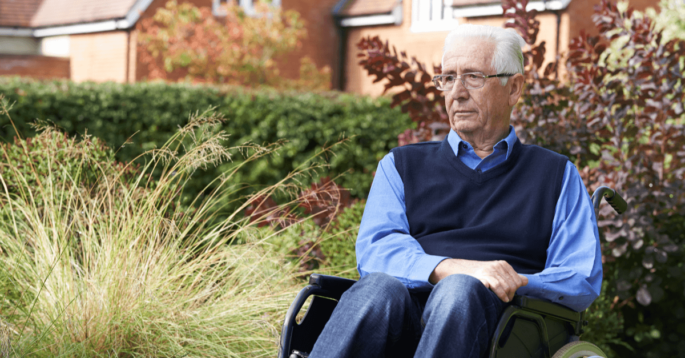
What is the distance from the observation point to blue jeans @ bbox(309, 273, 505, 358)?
1983mm

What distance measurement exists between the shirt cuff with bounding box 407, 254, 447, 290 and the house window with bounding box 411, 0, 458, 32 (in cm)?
1369

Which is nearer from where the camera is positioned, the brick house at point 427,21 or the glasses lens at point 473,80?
the glasses lens at point 473,80

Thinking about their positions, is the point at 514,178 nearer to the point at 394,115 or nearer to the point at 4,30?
the point at 394,115

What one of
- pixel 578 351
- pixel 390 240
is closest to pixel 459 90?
pixel 390 240

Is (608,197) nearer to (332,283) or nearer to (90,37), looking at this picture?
(332,283)

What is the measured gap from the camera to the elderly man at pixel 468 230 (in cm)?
208

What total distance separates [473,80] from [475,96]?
0.20 feet

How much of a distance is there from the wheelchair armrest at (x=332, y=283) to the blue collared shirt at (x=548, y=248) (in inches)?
6.3

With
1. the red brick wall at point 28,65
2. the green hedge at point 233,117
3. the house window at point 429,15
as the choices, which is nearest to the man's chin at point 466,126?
the green hedge at point 233,117

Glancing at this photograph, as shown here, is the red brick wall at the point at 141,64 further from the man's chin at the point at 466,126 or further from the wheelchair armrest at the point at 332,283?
the wheelchair armrest at the point at 332,283

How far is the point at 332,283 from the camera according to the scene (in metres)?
2.33

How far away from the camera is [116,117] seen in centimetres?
741

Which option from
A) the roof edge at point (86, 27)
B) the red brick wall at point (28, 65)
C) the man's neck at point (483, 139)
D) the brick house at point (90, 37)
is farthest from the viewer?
the red brick wall at point (28, 65)

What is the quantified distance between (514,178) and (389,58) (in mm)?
1945
